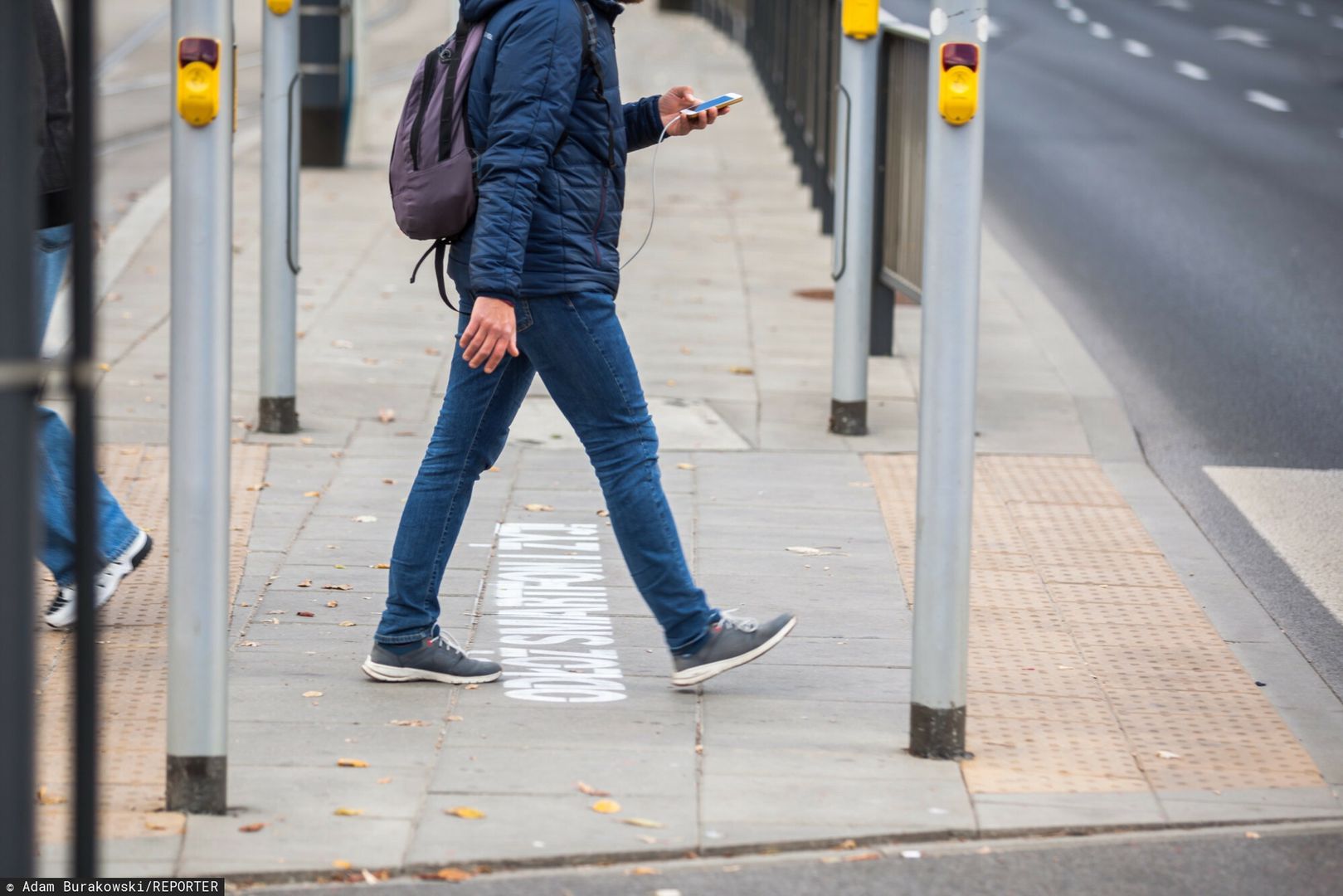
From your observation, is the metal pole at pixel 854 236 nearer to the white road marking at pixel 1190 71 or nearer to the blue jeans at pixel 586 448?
the blue jeans at pixel 586 448

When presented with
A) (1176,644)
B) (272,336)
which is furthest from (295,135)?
(1176,644)

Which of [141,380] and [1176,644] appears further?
[141,380]

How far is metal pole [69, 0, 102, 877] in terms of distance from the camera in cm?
237

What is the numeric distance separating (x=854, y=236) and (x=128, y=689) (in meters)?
3.81

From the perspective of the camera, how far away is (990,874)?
11.7ft

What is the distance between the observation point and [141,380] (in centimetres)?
811

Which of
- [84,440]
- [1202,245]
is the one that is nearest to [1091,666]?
[84,440]

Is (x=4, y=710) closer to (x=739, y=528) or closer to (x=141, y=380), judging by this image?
(x=739, y=528)

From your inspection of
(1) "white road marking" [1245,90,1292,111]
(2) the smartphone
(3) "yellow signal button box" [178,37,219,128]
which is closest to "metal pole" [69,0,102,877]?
(3) "yellow signal button box" [178,37,219,128]

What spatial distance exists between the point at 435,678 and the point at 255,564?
4.08 feet

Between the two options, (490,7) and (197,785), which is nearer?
(197,785)

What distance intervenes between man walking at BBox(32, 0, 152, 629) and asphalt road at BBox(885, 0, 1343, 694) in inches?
88.4

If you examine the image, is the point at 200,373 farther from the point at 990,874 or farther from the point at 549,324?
the point at 990,874

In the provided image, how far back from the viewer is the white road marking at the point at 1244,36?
28531mm
